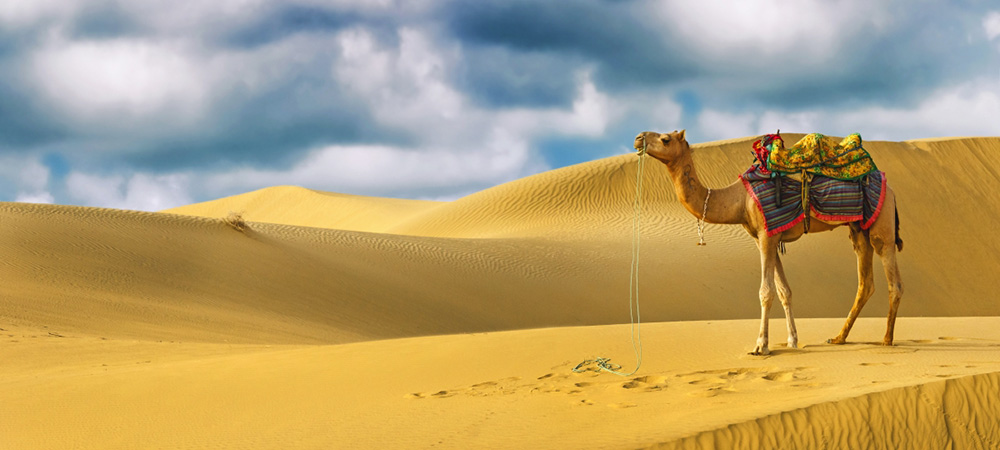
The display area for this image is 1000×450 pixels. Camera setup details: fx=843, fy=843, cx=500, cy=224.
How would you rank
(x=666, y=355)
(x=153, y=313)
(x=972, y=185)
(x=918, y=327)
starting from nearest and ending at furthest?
1. (x=666, y=355)
2. (x=918, y=327)
3. (x=153, y=313)
4. (x=972, y=185)

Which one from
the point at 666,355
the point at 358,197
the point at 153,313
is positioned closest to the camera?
the point at 666,355

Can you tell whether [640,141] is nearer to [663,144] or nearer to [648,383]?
[663,144]

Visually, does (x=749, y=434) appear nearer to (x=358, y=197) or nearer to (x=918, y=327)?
(x=918, y=327)

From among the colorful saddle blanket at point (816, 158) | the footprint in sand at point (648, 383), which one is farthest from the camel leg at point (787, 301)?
the footprint in sand at point (648, 383)

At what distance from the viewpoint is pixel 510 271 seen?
31.9m

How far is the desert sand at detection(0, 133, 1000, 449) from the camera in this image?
23.2ft

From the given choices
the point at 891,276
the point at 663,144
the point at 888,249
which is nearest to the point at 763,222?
the point at 663,144

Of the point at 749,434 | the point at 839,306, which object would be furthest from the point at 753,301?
the point at 749,434

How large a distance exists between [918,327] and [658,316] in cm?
1674

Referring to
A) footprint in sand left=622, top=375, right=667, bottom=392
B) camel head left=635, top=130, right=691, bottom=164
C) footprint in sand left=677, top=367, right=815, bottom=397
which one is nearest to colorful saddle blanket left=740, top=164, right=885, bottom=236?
camel head left=635, top=130, right=691, bottom=164

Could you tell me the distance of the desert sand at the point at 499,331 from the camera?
708cm

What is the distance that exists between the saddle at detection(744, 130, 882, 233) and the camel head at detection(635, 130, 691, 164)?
1028 millimetres

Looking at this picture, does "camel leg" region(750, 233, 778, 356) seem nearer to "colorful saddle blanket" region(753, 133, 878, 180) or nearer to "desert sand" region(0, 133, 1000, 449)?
"desert sand" region(0, 133, 1000, 449)

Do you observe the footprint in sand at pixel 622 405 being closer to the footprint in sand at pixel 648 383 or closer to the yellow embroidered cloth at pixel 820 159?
the footprint in sand at pixel 648 383
